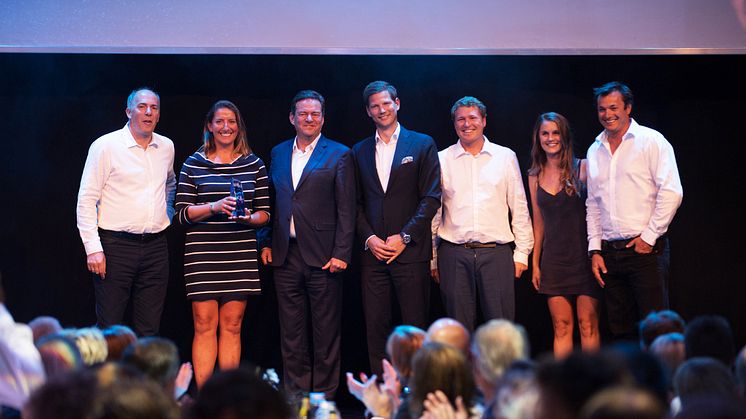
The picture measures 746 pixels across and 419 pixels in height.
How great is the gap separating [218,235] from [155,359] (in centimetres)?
216

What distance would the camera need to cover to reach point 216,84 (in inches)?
218

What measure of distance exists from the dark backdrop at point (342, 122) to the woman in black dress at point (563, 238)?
59cm

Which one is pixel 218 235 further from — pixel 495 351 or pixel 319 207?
pixel 495 351

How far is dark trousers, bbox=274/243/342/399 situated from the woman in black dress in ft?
3.73

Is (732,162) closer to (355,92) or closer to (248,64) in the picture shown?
(355,92)


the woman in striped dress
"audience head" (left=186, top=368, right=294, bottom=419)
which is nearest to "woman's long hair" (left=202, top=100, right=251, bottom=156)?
the woman in striped dress

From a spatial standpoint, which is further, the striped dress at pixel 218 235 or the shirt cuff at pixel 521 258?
the shirt cuff at pixel 521 258

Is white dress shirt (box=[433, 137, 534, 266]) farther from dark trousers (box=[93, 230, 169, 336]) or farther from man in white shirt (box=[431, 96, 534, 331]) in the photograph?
dark trousers (box=[93, 230, 169, 336])

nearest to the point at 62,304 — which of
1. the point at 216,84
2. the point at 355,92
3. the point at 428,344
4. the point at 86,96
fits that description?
the point at 86,96

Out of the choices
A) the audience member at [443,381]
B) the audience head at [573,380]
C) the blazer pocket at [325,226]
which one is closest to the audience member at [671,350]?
the audience member at [443,381]

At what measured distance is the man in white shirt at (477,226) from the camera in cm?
484

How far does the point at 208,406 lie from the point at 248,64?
3997 millimetres

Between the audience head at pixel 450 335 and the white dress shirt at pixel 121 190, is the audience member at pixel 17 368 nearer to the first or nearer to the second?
the audience head at pixel 450 335

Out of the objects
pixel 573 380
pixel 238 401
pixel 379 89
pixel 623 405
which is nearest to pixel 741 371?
pixel 573 380
